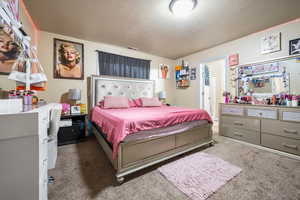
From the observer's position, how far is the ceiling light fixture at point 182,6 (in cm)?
175

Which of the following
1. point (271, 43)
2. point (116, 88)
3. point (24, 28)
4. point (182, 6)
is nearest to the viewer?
point (182, 6)

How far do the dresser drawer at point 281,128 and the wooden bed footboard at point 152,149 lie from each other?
1.16 metres

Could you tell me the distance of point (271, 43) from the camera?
2473 mm

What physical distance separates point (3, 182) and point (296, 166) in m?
3.08

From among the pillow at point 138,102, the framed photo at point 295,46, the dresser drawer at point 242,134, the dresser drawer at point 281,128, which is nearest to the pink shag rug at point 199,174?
the dresser drawer at point 242,134

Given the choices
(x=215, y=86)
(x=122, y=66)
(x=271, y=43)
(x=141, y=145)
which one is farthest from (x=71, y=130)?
(x=215, y=86)

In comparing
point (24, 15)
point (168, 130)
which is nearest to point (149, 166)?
point (168, 130)

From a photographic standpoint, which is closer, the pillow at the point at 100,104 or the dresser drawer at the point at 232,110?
the dresser drawer at the point at 232,110

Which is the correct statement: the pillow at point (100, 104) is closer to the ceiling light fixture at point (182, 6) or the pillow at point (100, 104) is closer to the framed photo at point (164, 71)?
the framed photo at point (164, 71)

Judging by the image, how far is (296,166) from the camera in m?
1.66

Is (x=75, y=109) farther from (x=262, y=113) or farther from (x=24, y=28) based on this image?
(x=262, y=113)

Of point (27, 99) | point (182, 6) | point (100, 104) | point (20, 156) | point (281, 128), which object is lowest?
point (281, 128)

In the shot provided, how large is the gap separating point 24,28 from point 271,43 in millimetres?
4648

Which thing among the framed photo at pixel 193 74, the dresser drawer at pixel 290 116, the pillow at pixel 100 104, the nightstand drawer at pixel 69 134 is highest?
the framed photo at pixel 193 74
